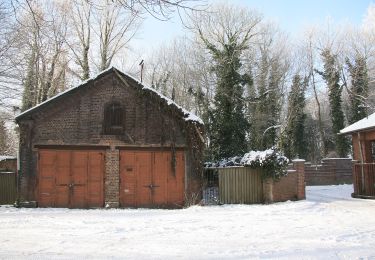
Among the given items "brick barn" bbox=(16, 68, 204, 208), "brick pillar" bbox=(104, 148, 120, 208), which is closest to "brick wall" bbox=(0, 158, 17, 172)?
"brick barn" bbox=(16, 68, 204, 208)

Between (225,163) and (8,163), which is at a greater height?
(8,163)

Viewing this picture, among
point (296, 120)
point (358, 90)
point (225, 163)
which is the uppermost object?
point (358, 90)

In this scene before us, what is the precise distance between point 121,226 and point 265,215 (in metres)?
5.44

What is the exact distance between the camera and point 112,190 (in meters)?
18.1

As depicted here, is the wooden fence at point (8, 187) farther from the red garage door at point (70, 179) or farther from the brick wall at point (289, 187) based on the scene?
the brick wall at point (289, 187)

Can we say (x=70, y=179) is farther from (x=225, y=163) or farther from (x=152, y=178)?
(x=225, y=163)

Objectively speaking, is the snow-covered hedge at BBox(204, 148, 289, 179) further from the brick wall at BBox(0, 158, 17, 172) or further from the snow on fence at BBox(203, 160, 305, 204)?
the brick wall at BBox(0, 158, 17, 172)

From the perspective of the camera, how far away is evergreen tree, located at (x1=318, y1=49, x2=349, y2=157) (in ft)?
130

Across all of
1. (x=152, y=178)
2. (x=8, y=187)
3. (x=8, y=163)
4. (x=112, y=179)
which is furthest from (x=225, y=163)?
(x=8, y=163)

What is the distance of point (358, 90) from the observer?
42.2 meters

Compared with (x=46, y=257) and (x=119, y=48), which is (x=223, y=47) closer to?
(x=119, y=48)

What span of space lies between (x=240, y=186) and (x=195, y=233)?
8.13m

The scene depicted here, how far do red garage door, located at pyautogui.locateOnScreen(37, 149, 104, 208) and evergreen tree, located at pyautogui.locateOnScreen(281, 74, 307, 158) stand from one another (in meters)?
25.0

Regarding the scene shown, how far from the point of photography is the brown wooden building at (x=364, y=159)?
795 inches
